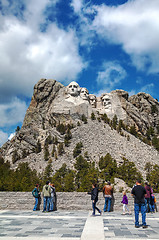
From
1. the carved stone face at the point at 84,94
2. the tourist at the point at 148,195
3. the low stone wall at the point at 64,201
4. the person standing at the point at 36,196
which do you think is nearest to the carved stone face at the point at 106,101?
the carved stone face at the point at 84,94

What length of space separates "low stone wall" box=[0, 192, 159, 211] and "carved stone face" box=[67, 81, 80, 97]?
1224 inches

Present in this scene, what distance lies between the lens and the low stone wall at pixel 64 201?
1034 cm

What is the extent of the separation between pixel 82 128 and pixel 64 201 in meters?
25.1

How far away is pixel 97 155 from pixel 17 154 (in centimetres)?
1292

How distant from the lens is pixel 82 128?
35.4 meters

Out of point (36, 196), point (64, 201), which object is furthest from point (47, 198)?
point (64, 201)

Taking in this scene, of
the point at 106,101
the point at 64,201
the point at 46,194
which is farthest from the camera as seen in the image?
the point at 106,101

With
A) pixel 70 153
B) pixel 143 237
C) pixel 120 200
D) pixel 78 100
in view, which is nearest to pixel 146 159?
pixel 70 153

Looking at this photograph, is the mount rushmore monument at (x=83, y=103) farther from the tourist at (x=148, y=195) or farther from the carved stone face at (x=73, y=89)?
the tourist at (x=148, y=195)

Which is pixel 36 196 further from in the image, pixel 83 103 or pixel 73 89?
pixel 73 89

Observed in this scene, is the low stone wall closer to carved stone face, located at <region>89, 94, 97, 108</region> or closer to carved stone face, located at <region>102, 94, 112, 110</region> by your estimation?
carved stone face, located at <region>102, 94, 112, 110</region>

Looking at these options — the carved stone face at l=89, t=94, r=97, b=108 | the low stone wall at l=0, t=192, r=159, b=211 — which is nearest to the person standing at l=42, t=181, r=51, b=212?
the low stone wall at l=0, t=192, r=159, b=211

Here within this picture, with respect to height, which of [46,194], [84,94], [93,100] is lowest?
[46,194]

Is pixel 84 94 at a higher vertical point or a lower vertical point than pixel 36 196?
higher
